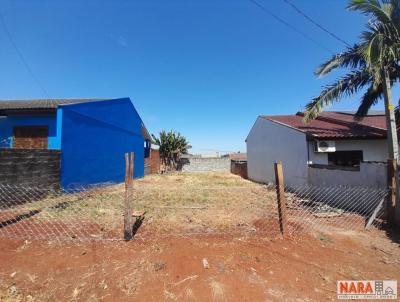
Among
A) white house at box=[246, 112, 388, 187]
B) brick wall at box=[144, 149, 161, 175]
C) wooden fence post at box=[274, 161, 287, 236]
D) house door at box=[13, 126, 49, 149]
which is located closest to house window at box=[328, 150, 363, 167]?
white house at box=[246, 112, 388, 187]

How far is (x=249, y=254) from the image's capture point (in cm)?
397

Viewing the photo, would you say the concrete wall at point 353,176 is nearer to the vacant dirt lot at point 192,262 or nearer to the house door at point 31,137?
the vacant dirt lot at point 192,262

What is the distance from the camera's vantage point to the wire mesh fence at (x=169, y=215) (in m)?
5.01

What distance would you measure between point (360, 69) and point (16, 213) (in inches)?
451

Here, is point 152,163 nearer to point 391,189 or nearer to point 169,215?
point 169,215

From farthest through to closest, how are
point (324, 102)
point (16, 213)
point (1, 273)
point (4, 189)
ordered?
point (324, 102), point (4, 189), point (16, 213), point (1, 273)

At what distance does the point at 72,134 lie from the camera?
9.78 metres

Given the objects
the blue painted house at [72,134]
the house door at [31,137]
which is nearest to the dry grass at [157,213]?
the blue painted house at [72,134]

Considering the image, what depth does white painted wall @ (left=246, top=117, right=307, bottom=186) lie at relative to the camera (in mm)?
11258

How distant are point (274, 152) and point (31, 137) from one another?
42.1ft

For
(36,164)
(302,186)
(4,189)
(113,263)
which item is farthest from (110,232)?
(302,186)

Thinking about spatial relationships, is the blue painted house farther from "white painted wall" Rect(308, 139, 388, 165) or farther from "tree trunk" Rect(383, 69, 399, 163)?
"tree trunk" Rect(383, 69, 399, 163)

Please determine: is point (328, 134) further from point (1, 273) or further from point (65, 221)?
point (1, 273)

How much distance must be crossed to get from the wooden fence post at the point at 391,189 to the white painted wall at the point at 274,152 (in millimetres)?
5210
